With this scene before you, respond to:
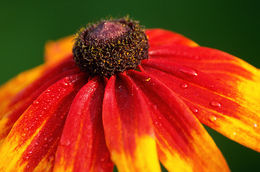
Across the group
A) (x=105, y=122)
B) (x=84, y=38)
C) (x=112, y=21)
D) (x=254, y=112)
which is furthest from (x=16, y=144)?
(x=254, y=112)

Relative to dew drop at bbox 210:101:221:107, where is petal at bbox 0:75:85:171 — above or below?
above

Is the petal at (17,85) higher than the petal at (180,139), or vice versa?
the petal at (17,85)

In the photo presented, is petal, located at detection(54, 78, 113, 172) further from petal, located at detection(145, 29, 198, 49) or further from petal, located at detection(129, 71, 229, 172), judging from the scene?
petal, located at detection(145, 29, 198, 49)

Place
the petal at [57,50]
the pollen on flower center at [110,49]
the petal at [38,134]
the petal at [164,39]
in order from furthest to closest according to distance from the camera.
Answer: the petal at [57,50] < the petal at [164,39] < the pollen on flower center at [110,49] < the petal at [38,134]

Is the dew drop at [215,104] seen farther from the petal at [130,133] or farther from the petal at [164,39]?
the petal at [164,39]

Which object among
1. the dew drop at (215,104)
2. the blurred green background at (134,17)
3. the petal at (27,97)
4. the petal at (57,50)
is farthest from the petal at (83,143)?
the blurred green background at (134,17)

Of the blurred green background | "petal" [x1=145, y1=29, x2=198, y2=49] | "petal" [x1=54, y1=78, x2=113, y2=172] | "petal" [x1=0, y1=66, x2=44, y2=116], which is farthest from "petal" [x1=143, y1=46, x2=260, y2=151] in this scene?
the blurred green background

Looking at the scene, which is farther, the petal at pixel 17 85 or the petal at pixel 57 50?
the petal at pixel 57 50

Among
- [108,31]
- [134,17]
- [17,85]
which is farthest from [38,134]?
[134,17]

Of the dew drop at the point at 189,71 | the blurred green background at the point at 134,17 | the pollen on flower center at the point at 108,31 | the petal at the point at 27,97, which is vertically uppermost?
the pollen on flower center at the point at 108,31
